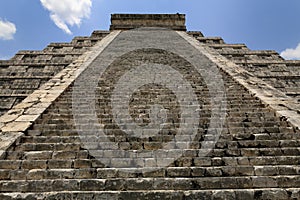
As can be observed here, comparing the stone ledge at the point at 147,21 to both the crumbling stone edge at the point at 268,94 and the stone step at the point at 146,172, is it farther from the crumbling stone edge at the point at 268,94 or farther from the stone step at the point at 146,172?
the stone step at the point at 146,172

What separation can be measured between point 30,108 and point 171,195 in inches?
123

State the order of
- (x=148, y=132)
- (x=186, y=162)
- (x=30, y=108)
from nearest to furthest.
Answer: (x=186, y=162) → (x=148, y=132) → (x=30, y=108)

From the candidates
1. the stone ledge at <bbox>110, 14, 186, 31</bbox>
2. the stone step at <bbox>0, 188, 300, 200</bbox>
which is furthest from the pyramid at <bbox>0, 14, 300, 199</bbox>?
the stone ledge at <bbox>110, 14, 186, 31</bbox>

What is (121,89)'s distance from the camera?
5660 mm

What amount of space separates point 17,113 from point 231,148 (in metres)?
3.43

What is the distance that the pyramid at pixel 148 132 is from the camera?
256 centimetres

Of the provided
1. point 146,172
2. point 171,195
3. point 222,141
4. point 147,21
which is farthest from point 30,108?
point 147,21

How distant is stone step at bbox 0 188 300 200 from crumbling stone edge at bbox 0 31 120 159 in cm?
94

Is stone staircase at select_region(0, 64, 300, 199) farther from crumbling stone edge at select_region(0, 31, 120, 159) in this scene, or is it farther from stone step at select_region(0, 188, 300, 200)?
crumbling stone edge at select_region(0, 31, 120, 159)

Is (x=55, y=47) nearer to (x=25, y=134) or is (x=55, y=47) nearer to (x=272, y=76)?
(x=25, y=134)

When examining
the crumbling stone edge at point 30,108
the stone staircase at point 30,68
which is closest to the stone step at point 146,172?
the crumbling stone edge at point 30,108

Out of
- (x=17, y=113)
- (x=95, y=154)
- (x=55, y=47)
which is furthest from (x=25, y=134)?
(x=55, y=47)

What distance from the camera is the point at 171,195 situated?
7.89 feet

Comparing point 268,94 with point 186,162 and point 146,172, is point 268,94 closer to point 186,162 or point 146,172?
point 186,162
